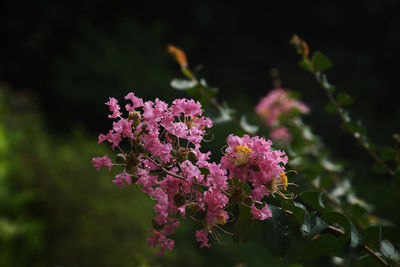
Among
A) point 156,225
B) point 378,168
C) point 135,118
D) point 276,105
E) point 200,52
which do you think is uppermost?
point 200,52

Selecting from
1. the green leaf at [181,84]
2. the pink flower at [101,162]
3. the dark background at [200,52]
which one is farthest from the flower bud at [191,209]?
the dark background at [200,52]

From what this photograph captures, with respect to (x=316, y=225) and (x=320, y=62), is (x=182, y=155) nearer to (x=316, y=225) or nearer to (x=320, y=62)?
(x=316, y=225)

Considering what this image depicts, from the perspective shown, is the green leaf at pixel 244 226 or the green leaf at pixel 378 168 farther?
the green leaf at pixel 378 168

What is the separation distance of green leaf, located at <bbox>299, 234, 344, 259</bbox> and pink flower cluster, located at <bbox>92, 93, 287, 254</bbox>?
7 cm

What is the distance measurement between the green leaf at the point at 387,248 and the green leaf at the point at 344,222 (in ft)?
0.11

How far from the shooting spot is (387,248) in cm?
48

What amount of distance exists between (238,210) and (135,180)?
0.41 feet

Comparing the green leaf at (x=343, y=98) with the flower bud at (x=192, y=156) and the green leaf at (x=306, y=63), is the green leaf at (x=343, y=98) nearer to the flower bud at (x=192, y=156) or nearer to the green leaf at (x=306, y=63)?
the green leaf at (x=306, y=63)

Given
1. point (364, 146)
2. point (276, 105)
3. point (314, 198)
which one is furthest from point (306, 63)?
point (276, 105)

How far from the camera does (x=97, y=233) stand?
8.44 ft

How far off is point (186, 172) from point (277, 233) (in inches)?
4.6

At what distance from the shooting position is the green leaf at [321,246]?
1.50ft

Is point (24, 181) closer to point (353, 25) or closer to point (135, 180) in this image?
point (135, 180)

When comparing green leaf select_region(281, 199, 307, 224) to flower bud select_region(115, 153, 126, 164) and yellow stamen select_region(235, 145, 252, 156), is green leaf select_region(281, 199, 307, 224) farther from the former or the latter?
flower bud select_region(115, 153, 126, 164)
